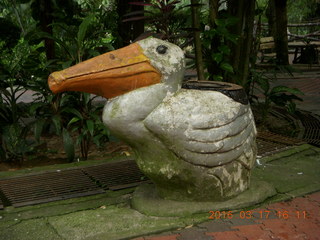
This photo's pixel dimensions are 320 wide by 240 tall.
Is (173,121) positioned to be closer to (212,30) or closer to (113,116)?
(113,116)

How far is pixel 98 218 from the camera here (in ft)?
9.18

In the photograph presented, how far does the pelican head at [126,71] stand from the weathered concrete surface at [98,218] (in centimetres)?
81

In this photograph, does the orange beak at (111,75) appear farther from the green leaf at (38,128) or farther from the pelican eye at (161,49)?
the green leaf at (38,128)

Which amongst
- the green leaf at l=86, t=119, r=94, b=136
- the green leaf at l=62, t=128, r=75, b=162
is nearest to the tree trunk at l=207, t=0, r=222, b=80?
the green leaf at l=86, t=119, r=94, b=136

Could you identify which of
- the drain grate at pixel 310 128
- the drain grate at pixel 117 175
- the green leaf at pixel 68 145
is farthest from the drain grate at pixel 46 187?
the drain grate at pixel 310 128

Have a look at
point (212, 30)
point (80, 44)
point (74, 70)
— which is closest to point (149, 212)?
point (74, 70)

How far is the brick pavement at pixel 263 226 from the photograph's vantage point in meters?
2.55

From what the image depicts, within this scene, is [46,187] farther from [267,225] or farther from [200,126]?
[267,225]

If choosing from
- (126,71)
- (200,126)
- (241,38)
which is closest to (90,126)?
(126,71)

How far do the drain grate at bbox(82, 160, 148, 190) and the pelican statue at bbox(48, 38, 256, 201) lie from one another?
2.35 ft

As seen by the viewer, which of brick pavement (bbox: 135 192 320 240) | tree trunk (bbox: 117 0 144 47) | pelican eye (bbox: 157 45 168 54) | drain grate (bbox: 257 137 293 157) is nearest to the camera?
brick pavement (bbox: 135 192 320 240)

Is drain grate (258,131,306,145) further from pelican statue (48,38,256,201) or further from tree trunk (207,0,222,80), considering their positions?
pelican statue (48,38,256,201)

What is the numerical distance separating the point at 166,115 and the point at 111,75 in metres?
0.42

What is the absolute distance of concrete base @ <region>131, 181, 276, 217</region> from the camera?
2.81m
